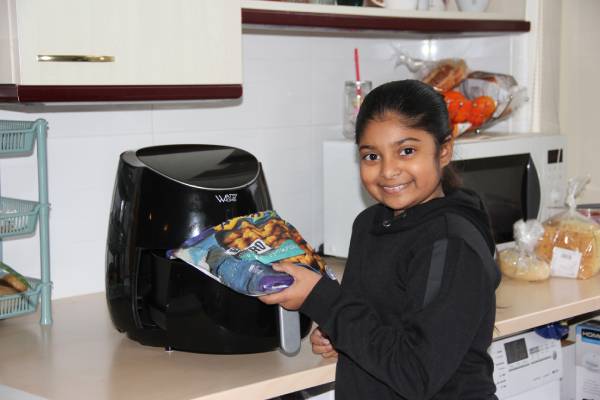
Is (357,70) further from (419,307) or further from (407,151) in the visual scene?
(419,307)

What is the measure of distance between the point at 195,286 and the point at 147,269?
100 mm

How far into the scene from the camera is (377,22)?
1.87 m

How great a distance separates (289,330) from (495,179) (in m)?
0.86

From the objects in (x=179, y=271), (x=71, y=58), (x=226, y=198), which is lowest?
(x=179, y=271)

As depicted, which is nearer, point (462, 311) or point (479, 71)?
point (462, 311)

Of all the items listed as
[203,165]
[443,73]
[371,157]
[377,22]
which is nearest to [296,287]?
[371,157]

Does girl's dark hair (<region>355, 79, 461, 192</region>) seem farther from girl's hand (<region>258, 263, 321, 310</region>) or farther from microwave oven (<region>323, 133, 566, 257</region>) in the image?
microwave oven (<region>323, 133, 566, 257</region>)

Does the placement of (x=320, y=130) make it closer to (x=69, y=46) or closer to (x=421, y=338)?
(x=69, y=46)

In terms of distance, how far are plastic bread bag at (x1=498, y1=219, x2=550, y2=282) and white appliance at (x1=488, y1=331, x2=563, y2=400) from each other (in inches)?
5.0

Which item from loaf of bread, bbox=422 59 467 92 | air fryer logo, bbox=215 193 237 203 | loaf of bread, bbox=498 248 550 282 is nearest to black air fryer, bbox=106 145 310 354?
air fryer logo, bbox=215 193 237 203

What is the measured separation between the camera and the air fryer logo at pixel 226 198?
1443 mm

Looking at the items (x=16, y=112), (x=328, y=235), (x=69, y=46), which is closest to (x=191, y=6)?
(x=69, y=46)

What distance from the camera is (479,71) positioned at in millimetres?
2244

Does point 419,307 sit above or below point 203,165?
below
